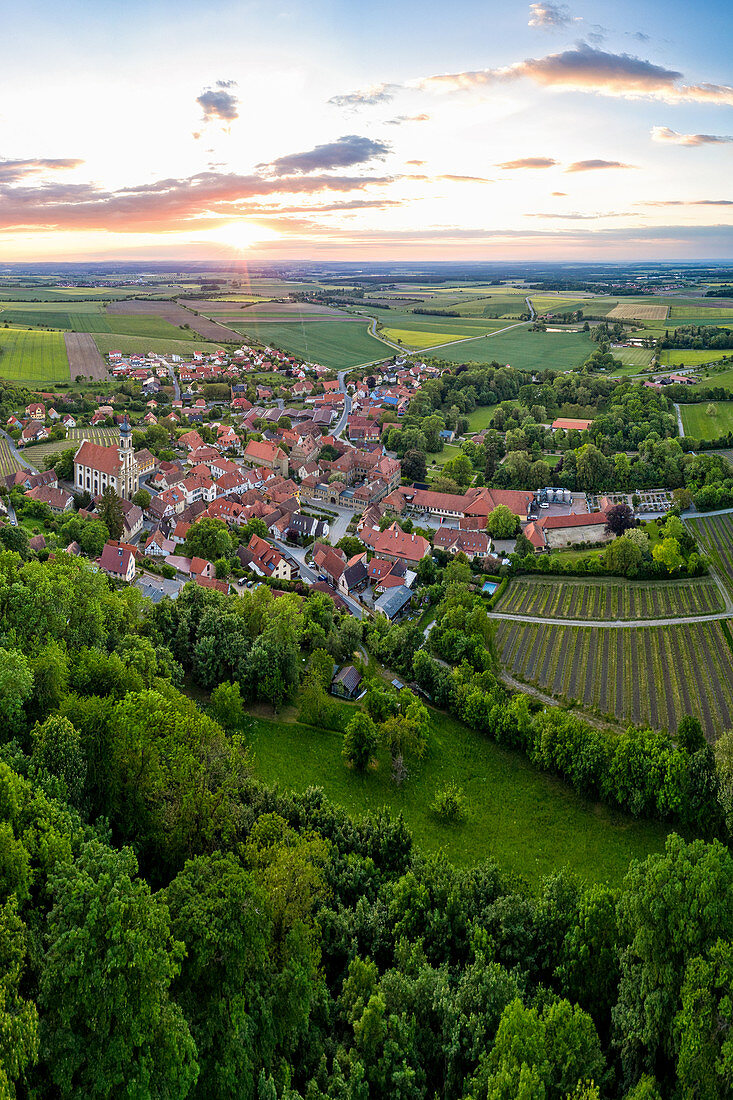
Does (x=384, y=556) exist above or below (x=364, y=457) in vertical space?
below

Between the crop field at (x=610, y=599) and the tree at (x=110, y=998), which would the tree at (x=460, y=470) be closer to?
the crop field at (x=610, y=599)

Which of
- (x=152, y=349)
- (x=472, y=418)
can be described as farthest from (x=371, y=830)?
(x=152, y=349)

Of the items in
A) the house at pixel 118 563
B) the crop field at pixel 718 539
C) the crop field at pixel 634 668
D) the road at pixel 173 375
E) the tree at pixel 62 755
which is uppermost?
the road at pixel 173 375

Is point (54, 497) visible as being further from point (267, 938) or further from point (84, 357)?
point (84, 357)

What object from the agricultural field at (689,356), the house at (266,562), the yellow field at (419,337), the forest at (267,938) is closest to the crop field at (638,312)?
the agricultural field at (689,356)

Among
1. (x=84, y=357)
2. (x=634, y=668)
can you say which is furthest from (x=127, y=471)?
(x=84, y=357)

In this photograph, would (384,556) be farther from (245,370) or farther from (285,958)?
(245,370)
